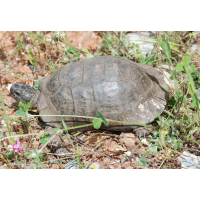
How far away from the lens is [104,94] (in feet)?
8.86

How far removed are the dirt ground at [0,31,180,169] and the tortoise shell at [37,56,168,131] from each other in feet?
1.04

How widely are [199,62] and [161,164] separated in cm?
213

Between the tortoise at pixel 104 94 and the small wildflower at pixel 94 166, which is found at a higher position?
the tortoise at pixel 104 94

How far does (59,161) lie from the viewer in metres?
2.79

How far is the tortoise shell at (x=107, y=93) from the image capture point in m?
2.72

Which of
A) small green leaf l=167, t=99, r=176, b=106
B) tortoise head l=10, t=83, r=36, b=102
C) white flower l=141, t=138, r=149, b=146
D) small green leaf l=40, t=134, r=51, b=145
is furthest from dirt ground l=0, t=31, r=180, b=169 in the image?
small green leaf l=167, t=99, r=176, b=106

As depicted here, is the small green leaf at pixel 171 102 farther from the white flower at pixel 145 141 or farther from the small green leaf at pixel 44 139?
the small green leaf at pixel 44 139

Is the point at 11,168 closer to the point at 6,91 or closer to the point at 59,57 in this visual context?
the point at 6,91

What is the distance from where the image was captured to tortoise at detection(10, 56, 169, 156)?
272 cm

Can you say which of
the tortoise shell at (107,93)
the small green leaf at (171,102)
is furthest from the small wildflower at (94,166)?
the small green leaf at (171,102)

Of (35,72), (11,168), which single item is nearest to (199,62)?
(35,72)

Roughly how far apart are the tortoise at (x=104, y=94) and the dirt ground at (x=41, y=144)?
255mm

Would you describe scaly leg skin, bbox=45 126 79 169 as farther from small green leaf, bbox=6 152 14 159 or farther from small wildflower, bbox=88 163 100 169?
small green leaf, bbox=6 152 14 159

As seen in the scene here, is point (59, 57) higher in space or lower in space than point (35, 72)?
higher
